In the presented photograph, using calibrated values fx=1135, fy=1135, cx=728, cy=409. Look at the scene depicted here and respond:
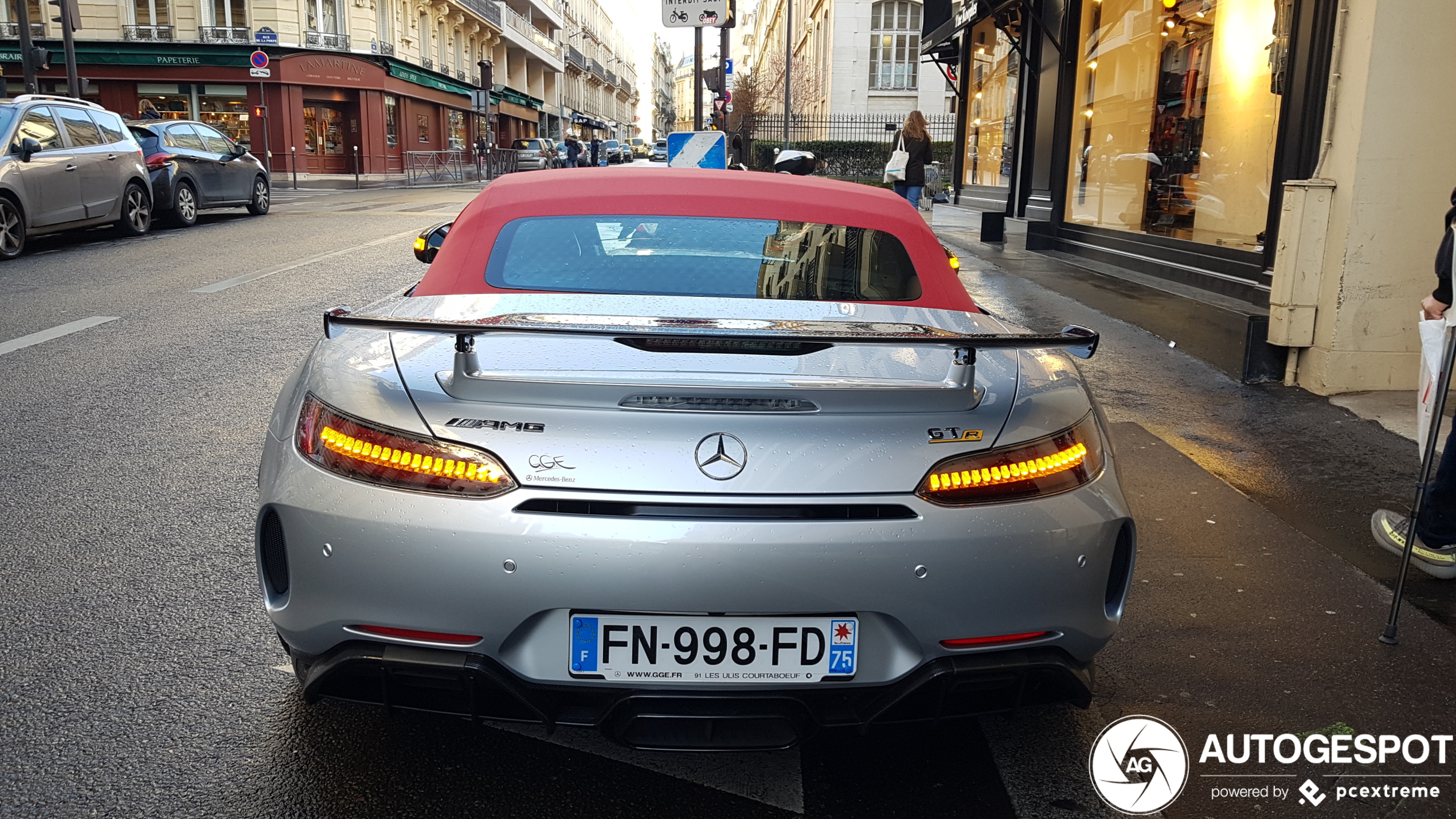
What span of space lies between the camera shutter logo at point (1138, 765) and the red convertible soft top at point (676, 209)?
3.91 feet

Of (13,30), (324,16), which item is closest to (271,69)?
(324,16)

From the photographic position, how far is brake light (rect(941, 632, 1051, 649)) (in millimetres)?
2127

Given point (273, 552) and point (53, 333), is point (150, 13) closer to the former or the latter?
point (53, 333)

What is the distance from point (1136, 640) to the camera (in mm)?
3230

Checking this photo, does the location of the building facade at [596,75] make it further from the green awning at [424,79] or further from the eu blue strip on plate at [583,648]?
the eu blue strip on plate at [583,648]

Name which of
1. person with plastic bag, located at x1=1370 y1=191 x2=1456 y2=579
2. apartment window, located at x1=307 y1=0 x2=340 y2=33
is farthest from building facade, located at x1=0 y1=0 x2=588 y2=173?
person with plastic bag, located at x1=1370 y1=191 x2=1456 y2=579

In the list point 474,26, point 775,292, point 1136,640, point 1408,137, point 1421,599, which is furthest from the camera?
point 474,26

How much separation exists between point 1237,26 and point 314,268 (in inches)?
353

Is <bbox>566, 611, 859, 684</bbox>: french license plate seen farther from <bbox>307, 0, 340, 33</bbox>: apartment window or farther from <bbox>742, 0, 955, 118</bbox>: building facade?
<bbox>742, 0, 955, 118</bbox>: building facade

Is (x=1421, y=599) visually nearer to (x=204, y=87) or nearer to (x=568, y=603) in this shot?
(x=568, y=603)

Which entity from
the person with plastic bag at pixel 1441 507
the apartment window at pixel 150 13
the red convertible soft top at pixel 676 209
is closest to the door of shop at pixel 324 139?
the apartment window at pixel 150 13

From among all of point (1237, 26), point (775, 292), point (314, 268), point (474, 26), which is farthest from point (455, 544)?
point (474, 26)

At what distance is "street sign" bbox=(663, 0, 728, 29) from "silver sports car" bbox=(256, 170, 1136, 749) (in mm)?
16095

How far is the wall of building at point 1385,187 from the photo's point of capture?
6.07 metres
